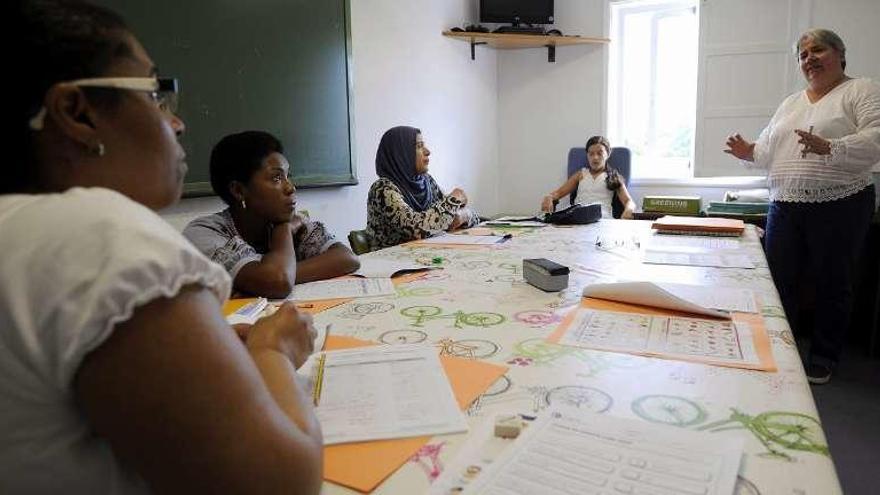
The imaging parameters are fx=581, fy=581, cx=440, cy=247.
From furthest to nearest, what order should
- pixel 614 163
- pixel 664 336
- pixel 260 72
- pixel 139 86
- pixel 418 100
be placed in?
pixel 614 163 < pixel 418 100 < pixel 260 72 < pixel 664 336 < pixel 139 86

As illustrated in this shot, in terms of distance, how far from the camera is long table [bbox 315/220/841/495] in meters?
0.58

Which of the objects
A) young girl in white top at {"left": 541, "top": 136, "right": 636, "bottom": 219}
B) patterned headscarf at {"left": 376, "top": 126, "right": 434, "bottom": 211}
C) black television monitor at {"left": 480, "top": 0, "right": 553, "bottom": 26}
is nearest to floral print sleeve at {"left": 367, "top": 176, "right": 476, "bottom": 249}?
patterned headscarf at {"left": 376, "top": 126, "right": 434, "bottom": 211}

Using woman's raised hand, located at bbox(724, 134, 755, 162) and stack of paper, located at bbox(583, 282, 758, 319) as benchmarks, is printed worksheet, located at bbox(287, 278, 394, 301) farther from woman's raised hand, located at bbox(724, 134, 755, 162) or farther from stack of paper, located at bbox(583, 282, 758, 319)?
woman's raised hand, located at bbox(724, 134, 755, 162)

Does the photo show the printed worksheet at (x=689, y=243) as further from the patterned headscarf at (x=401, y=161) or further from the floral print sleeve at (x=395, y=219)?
the patterned headscarf at (x=401, y=161)

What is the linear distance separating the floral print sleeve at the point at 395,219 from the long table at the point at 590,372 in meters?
0.84

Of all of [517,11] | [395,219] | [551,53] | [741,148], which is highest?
[517,11]

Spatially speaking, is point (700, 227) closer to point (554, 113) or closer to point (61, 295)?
point (61, 295)

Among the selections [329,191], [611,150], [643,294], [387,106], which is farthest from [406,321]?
[611,150]

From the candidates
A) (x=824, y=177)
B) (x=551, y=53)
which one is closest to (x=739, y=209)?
(x=824, y=177)

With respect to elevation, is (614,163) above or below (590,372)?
above

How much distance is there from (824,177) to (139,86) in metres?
2.63

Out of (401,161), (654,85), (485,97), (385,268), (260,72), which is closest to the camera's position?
(385,268)

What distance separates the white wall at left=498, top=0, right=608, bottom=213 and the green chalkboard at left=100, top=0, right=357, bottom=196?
2.15 m

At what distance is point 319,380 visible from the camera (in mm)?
794
